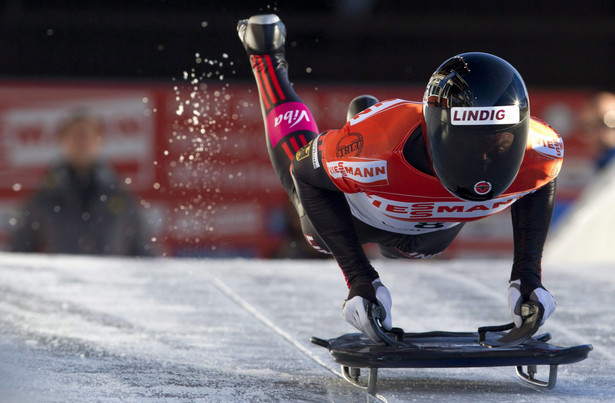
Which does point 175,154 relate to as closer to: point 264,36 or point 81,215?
point 81,215

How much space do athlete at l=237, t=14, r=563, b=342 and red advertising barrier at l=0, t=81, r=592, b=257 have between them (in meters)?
5.17

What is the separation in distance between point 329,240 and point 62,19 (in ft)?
30.9

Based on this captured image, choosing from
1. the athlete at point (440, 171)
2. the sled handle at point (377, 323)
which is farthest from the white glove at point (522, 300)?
the sled handle at point (377, 323)

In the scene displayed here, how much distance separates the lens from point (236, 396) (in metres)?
2.86

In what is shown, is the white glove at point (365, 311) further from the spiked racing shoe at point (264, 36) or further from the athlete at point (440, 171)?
the spiked racing shoe at point (264, 36)

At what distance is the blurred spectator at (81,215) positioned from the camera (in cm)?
688

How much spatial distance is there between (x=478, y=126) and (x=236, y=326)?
73.0 inches

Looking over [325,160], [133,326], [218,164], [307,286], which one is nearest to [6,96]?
[218,164]

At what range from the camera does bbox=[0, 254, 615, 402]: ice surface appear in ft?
9.83

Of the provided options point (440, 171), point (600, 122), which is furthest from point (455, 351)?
point (600, 122)

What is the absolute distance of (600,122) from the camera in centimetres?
946

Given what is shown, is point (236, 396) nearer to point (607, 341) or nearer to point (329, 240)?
point (329, 240)

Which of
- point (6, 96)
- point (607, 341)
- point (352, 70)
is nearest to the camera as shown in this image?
point (607, 341)

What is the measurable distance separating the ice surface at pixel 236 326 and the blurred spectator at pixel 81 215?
2.99 feet
